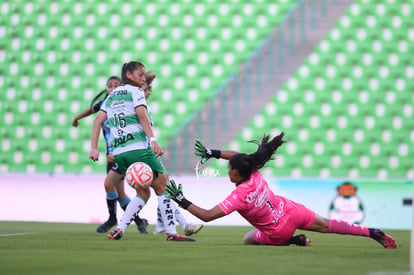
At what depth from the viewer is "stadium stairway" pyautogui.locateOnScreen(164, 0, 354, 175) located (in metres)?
11.4

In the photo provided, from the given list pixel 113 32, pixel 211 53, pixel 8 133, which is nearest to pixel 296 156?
pixel 211 53

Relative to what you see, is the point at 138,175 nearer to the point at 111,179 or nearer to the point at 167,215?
the point at 167,215

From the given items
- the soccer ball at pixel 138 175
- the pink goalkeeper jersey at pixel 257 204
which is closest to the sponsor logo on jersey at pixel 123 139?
the soccer ball at pixel 138 175

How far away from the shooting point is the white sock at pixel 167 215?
216 inches

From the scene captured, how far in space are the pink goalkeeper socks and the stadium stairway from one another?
240 inches

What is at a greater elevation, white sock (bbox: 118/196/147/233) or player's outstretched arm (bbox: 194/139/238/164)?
player's outstretched arm (bbox: 194/139/238/164)

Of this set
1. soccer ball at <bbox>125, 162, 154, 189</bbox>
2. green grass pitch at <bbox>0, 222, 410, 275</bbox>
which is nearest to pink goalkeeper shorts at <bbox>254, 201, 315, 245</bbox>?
green grass pitch at <bbox>0, 222, 410, 275</bbox>

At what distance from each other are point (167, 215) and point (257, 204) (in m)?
1.10

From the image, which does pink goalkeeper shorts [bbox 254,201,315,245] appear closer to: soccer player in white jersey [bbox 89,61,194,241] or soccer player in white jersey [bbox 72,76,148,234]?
soccer player in white jersey [bbox 89,61,194,241]

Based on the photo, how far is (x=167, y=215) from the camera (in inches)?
217

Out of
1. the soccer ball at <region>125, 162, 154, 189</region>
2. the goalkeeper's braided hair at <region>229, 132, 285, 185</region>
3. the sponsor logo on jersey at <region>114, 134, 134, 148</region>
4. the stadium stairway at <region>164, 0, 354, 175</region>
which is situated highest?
the stadium stairway at <region>164, 0, 354, 175</region>

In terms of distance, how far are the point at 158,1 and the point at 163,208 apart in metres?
7.73

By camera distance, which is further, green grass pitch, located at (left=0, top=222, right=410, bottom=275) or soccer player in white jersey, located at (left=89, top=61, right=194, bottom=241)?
soccer player in white jersey, located at (left=89, top=61, right=194, bottom=241)

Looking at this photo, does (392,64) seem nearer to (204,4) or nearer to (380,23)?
(380,23)
